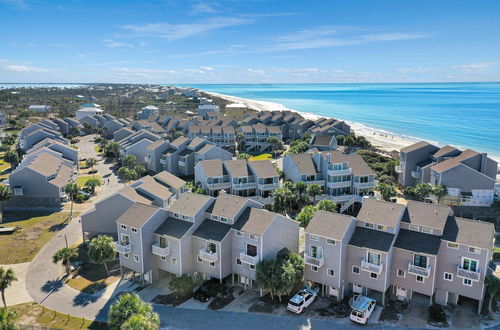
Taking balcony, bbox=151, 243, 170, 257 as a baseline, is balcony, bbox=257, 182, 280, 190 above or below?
above

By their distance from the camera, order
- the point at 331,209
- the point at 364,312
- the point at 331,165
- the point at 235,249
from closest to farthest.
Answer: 1. the point at 364,312
2. the point at 235,249
3. the point at 331,209
4. the point at 331,165

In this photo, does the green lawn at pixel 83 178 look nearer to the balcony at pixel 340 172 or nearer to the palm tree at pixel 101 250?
the palm tree at pixel 101 250

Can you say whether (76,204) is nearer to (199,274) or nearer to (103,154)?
(199,274)

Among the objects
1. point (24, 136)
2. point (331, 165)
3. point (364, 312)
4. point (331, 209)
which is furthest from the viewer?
point (24, 136)

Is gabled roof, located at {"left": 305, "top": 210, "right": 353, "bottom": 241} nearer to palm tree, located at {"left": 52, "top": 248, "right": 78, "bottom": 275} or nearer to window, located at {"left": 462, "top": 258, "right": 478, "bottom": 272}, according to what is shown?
window, located at {"left": 462, "top": 258, "right": 478, "bottom": 272}

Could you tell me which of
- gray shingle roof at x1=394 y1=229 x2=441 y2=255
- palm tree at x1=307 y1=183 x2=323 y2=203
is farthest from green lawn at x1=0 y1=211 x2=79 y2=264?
gray shingle roof at x1=394 y1=229 x2=441 y2=255

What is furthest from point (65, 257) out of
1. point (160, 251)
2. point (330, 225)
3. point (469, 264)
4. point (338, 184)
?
point (469, 264)

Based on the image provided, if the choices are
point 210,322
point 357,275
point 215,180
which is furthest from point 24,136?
point 357,275
